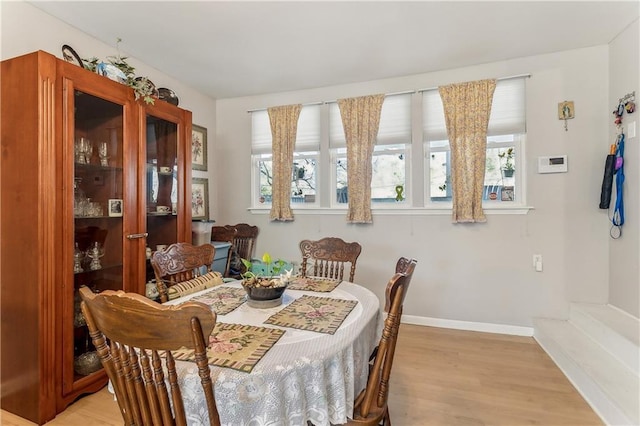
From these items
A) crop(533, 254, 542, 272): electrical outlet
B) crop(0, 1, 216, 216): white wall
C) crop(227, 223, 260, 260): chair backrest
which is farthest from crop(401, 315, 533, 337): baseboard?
crop(0, 1, 216, 216): white wall

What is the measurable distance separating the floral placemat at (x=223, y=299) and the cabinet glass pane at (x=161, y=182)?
1088 mm

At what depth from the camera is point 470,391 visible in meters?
2.08

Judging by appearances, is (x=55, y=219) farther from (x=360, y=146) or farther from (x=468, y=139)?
(x=468, y=139)

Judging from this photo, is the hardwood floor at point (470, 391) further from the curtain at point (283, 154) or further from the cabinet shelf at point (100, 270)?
the curtain at point (283, 154)

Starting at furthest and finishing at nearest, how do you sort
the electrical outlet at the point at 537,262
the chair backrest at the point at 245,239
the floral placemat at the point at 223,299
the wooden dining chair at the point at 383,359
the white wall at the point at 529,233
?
1. the chair backrest at the point at 245,239
2. the electrical outlet at the point at 537,262
3. the white wall at the point at 529,233
4. the floral placemat at the point at 223,299
5. the wooden dining chair at the point at 383,359

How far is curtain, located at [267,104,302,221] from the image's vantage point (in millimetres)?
3561

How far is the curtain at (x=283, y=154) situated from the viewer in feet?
11.7

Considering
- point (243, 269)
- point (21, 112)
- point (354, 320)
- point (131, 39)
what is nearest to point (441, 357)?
point (354, 320)

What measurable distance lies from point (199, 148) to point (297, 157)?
1.14 metres

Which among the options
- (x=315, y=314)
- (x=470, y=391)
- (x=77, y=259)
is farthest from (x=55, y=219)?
(x=470, y=391)

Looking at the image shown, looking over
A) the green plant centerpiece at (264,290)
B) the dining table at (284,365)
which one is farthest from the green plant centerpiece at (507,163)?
the green plant centerpiece at (264,290)

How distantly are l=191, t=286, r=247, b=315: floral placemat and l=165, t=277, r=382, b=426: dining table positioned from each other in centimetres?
1

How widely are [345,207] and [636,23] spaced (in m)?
2.71

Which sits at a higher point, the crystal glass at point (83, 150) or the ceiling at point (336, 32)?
the ceiling at point (336, 32)
